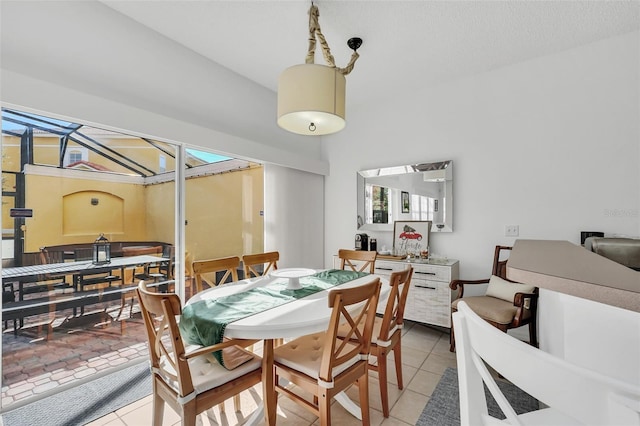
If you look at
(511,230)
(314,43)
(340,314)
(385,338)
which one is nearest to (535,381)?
(340,314)

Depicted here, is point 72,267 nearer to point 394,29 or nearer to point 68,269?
point 68,269

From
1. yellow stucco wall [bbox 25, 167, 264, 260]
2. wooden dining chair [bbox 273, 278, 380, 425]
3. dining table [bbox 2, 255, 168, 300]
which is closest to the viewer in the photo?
wooden dining chair [bbox 273, 278, 380, 425]

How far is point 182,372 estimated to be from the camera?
1243mm

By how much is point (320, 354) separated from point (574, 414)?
1.30 meters

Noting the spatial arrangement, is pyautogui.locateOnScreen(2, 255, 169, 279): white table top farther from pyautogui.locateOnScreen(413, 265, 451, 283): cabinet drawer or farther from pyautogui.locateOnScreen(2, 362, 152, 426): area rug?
pyautogui.locateOnScreen(413, 265, 451, 283): cabinet drawer

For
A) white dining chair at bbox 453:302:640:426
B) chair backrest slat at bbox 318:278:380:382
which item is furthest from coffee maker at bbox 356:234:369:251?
white dining chair at bbox 453:302:640:426

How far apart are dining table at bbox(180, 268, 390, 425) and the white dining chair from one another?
71 cm

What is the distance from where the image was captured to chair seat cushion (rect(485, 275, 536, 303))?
2.46 meters

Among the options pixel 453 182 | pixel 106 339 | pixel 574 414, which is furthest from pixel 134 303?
pixel 453 182

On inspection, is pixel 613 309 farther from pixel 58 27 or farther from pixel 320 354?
pixel 58 27

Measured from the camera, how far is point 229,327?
1325 millimetres

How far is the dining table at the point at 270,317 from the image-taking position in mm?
1323

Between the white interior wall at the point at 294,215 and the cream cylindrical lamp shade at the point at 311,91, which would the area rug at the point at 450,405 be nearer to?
the cream cylindrical lamp shade at the point at 311,91

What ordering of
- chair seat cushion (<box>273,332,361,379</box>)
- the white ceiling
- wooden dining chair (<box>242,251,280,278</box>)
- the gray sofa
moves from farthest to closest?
Answer: wooden dining chair (<box>242,251,280,278</box>) < the white ceiling < the gray sofa < chair seat cushion (<box>273,332,361,379</box>)
